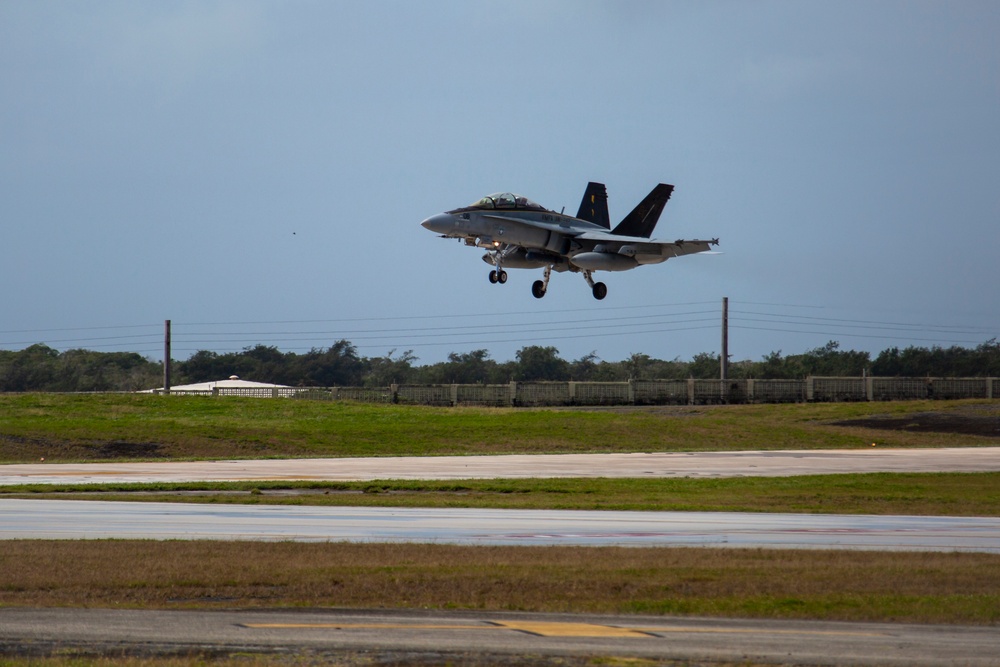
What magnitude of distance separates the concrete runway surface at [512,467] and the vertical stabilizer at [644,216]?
33.5 feet

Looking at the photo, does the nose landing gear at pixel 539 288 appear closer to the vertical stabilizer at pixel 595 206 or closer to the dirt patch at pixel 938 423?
the vertical stabilizer at pixel 595 206

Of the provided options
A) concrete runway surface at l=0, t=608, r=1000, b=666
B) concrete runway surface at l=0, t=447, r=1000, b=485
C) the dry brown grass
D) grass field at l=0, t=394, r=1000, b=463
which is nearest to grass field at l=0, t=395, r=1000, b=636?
the dry brown grass

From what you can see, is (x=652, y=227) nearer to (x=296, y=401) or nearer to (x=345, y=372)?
(x=296, y=401)

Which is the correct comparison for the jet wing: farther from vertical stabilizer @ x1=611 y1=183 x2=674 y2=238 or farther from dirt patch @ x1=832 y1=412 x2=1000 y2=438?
dirt patch @ x1=832 y1=412 x2=1000 y2=438

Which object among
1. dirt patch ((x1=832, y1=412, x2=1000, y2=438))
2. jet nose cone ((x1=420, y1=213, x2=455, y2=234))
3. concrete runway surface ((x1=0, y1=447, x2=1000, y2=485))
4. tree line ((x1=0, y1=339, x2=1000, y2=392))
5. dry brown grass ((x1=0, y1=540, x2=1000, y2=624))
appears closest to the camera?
dry brown grass ((x1=0, y1=540, x2=1000, y2=624))

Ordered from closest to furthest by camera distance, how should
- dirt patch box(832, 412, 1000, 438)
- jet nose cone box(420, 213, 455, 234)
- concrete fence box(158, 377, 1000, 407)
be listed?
1. jet nose cone box(420, 213, 455, 234)
2. dirt patch box(832, 412, 1000, 438)
3. concrete fence box(158, 377, 1000, 407)

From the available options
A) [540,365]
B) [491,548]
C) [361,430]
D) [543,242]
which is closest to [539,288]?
[543,242]

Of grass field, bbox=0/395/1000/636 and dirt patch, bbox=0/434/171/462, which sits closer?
grass field, bbox=0/395/1000/636

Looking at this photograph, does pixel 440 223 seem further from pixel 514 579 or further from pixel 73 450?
pixel 514 579

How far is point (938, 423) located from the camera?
2404 inches

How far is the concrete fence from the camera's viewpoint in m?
72.0

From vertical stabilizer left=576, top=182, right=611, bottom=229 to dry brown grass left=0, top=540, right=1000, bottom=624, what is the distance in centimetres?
3219

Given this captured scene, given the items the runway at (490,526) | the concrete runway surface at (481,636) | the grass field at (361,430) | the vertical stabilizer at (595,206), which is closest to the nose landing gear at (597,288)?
the vertical stabilizer at (595,206)

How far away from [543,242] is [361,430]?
49.3 ft
